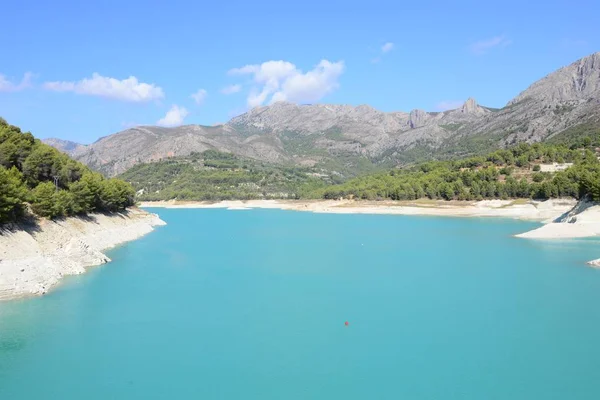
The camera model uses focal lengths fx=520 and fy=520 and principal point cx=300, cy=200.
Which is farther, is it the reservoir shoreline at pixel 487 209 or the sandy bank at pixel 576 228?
the reservoir shoreline at pixel 487 209

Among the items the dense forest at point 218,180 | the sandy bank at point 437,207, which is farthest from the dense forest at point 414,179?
the sandy bank at point 437,207

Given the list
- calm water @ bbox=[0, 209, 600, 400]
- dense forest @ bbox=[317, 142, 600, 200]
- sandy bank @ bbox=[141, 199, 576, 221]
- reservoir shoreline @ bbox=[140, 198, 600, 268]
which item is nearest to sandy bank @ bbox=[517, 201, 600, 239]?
reservoir shoreline @ bbox=[140, 198, 600, 268]

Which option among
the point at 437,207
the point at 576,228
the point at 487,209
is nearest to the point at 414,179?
the point at 437,207

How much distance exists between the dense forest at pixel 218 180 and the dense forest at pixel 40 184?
258 feet

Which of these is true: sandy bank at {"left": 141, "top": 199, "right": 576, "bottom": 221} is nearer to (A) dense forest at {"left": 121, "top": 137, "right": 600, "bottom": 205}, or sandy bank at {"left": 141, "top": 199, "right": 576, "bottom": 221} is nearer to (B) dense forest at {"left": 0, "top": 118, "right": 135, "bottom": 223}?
(A) dense forest at {"left": 121, "top": 137, "right": 600, "bottom": 205}

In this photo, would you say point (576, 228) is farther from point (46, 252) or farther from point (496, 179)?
point (496, 179)

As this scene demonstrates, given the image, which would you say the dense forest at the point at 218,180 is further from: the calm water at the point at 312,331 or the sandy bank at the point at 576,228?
the calm water at the point at 312,331

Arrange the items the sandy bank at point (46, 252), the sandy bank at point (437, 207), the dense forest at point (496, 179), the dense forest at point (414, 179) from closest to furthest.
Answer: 1. the sandy bank at point (46, 252)
2. the sandy bank at point (437, 207)
3. the dense forest at point (496, 179)
4. the dense forest at point (414, 179)

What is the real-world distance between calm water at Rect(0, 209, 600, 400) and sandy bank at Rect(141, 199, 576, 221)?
39691 mm

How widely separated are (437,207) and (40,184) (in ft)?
211

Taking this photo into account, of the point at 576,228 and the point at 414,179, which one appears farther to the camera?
the point at 414,179

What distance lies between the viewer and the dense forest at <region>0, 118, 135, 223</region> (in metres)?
29.3

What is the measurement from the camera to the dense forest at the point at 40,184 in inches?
1155

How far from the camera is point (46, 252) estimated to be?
94.3ft
